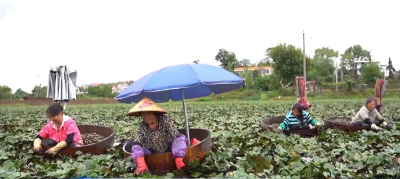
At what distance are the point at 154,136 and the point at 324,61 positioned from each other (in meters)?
52.6

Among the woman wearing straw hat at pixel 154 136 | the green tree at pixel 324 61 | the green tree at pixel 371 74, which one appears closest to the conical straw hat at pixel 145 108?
the woman wearing straw hat at pixel 154 136

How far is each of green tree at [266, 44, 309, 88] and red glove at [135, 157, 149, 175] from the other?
33.8 metres

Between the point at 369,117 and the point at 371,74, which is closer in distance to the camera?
the point at 369,117

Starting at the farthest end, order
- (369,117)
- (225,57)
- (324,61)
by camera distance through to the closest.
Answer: (225,57) < (324,61) < (369,117)

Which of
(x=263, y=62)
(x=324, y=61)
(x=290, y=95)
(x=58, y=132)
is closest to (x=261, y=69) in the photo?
(x=263, y=62)

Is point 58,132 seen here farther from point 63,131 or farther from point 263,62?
point 263,62

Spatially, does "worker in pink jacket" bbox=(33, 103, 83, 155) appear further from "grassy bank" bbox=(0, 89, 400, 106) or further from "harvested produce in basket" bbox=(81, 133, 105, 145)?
"grassy bank" bbox=(0, 89, 400, 106)

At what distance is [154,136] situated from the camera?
432 cm

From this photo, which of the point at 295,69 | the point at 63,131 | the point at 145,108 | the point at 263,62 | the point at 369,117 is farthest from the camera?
the point at 263,62

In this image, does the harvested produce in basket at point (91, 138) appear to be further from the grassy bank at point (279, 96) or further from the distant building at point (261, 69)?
the distant building at point (261, 69)

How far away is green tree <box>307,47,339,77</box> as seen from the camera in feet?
164

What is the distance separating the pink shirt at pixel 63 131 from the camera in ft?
17.5

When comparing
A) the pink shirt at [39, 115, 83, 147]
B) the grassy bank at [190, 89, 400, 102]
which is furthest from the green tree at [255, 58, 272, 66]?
the pink shirt at [39, 115, 83, 147]

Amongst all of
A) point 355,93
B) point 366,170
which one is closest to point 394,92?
point 355,93
